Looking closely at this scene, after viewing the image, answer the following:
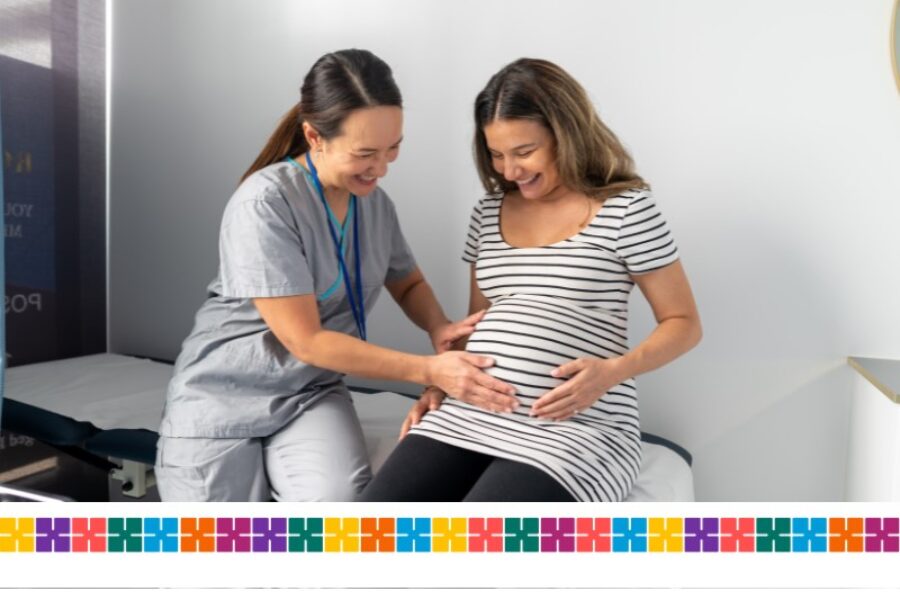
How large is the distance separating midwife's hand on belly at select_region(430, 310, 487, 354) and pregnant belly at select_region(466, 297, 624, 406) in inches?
2.8

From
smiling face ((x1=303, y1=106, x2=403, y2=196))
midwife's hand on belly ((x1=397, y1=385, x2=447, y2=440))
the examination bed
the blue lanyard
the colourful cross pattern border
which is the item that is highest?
smiling face ((x1=303, y1=106, x2=403, y2=196))

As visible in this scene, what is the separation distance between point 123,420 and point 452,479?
3.13ft

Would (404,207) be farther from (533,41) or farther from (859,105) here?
(859,105)

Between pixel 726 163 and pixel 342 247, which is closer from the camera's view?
pixel 342 247

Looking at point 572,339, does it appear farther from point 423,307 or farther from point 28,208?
point 28,208

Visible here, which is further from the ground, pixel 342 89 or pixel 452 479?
pixel 342 89

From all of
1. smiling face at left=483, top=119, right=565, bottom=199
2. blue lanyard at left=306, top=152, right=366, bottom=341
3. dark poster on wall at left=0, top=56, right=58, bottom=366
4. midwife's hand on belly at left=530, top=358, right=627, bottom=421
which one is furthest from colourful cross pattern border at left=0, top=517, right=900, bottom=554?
dark poster on wall at left=0, top=56, right=58, bottom=366

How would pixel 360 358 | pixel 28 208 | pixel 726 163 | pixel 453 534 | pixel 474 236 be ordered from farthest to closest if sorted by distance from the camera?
pixel 28 208
pixel 726 163
pixel 474 236
pixel 360 358
pixel 453 534

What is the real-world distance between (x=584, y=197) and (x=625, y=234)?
0.38 ft

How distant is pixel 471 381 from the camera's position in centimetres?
110

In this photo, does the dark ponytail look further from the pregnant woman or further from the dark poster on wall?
the dark poster on wall

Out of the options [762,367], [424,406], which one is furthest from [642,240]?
[762,367]

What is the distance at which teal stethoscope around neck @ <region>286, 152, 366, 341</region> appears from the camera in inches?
49.7

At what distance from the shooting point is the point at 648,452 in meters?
1.46
